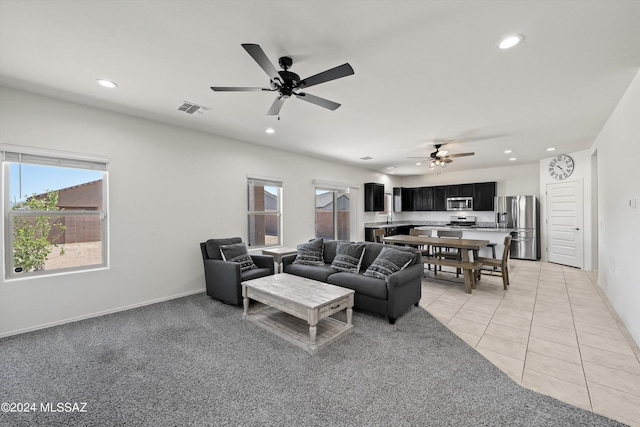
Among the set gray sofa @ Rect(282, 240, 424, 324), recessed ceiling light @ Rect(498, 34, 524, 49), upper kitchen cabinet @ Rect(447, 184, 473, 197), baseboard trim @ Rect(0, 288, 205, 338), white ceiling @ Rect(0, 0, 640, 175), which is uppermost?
white ceiling @ Rect(0, 0, 640, 175)

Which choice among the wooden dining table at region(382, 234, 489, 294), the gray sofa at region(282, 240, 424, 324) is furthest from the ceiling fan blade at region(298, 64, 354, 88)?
the wooden dining table at region(382, 234, 489, 294)

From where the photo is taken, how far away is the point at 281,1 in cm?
173

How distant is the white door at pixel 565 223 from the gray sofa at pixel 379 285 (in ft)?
16.0

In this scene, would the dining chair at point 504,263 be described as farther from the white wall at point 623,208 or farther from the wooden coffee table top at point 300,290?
the wooden coffee table top at point 300,290

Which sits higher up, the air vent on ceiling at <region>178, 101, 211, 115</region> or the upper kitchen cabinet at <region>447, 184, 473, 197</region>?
the air vent on ceiling at <region>178, 101, 211, 115</region>

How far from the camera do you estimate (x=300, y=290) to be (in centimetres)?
307

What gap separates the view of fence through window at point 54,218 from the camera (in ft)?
9.93

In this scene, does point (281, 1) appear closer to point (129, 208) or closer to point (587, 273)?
point (129, 208)

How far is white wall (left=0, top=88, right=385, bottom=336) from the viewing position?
3.03 meters

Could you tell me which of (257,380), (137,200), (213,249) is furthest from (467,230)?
(137,200)

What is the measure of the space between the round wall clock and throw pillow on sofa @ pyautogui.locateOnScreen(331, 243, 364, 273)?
5.70 meters

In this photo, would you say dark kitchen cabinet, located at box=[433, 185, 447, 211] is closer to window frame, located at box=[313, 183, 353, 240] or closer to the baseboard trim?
window frame, located at box=[313, 183, 353, 240]

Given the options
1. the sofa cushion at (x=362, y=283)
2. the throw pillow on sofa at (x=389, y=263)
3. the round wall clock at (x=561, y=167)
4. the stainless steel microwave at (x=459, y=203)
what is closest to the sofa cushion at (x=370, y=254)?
the throw pillow on sofa at (x=389, y=263)

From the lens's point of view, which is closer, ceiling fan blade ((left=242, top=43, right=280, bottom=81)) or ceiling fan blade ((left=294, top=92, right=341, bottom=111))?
ceiling fan blade ((left=242, top=43, right=280, bottom=81))
